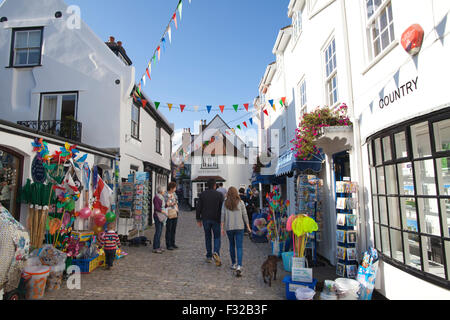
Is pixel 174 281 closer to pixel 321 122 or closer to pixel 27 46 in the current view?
pixel 321 122

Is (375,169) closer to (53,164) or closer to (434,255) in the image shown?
(434,255)

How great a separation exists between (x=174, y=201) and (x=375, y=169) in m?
5.30

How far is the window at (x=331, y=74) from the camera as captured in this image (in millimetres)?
6578

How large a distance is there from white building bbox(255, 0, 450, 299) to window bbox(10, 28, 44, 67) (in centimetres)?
971

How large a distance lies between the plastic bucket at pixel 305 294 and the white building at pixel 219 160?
67.5 feet

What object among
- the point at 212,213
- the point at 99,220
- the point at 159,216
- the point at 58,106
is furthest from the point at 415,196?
the point at 58,106

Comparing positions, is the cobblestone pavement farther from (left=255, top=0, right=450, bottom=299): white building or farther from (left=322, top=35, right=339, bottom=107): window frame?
(left=322, top=35, right=339, bottom=107): window frame

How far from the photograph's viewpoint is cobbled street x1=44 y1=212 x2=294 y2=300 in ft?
14.9

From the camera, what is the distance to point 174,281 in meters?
5.27

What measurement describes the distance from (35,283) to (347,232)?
5.12 m

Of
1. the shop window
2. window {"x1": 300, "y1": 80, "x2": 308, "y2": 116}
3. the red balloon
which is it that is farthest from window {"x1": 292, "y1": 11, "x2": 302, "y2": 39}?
the shop window

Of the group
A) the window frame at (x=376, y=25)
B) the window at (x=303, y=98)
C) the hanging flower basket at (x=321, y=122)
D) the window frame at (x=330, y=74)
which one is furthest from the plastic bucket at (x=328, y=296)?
the window at (x=303, y=98)

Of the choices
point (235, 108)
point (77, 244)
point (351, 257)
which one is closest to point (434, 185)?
point (351, 257)

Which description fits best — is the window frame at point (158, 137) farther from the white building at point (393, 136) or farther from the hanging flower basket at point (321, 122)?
the hanging flower basket at point (321, 122)
